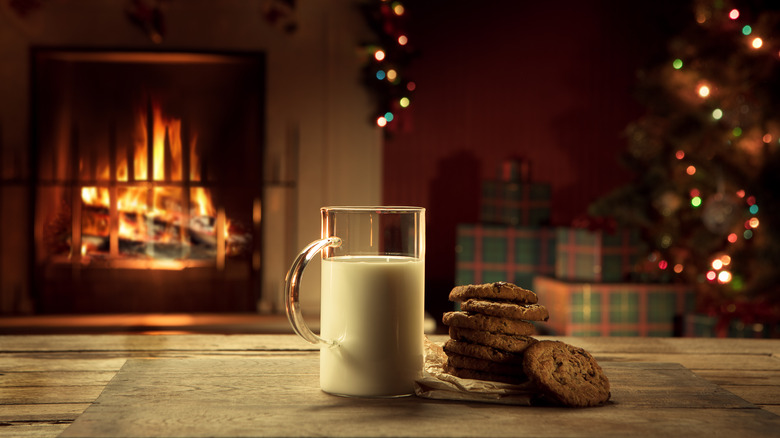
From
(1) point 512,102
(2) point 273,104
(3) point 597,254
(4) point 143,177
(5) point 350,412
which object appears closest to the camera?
(5) point 350,412

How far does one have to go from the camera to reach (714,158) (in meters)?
3.68

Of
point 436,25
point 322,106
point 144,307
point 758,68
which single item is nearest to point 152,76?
point 322,106

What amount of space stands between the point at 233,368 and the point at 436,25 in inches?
179

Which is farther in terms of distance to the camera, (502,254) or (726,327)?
(502,254)

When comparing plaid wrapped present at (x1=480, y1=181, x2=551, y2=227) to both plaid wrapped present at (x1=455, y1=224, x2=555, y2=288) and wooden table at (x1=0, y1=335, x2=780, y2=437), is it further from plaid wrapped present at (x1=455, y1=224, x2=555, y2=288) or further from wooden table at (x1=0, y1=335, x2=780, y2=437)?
wooden table at (x1=0, y1=335, x2=780, y2=437)

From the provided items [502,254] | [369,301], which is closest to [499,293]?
[369,301]

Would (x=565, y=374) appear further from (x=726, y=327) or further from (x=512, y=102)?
(x=512, y=102)

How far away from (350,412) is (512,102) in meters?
4.81

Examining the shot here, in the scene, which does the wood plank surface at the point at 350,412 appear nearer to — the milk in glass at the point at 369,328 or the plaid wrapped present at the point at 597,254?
the milk in glass at the point at 369,328

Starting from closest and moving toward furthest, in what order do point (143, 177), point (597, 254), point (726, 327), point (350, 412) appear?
point (350, 412)
point (726, 327)
point (597, 254)
point (143, 177)

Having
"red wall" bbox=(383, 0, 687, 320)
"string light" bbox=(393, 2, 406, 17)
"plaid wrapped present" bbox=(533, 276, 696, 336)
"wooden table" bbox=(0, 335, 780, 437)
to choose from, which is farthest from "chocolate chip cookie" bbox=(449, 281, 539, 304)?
"red wall" bbox=(383, 0, 687, 320)

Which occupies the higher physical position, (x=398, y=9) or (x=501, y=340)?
(x=398, y=9)

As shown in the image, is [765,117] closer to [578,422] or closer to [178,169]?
[178,169]

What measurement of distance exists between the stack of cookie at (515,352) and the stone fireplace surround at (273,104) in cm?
295
